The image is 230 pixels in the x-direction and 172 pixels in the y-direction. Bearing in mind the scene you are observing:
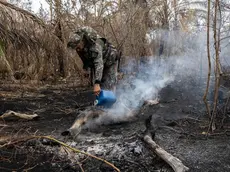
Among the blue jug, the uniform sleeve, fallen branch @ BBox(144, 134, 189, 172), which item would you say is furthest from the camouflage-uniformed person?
fallen branch @ BBox(144, 134, 189, 172)

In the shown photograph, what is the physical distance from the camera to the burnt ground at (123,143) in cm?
299

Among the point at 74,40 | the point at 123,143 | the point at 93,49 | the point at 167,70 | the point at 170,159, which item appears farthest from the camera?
the point at 167,70

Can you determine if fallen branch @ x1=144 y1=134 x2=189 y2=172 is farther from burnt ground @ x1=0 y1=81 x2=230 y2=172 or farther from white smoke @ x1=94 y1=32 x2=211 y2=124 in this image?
white smoke @ x1=94 y1=32 x2=211 y2=124

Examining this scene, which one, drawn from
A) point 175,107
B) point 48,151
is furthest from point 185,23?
point 48,151

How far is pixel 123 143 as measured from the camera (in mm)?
3656

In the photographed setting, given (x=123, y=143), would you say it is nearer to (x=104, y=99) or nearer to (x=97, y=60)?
(x=104, y=99)

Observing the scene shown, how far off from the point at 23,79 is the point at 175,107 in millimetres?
4654

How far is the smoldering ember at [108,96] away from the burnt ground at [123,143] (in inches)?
0.6

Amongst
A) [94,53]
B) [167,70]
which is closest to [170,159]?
[94,53]

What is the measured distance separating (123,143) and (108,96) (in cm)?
123

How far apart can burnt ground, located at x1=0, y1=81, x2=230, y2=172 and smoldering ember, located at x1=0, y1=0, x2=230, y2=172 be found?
0.6 inches

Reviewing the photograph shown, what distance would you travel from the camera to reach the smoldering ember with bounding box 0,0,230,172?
3.19 meters

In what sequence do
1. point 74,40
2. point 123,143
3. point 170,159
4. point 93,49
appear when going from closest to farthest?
point 170,159, point 123,143, point 74,40, point 93,49

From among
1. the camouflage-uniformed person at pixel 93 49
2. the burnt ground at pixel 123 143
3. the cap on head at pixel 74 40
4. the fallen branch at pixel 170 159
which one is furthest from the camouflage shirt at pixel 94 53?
the fallen branch at pixel 170 159
